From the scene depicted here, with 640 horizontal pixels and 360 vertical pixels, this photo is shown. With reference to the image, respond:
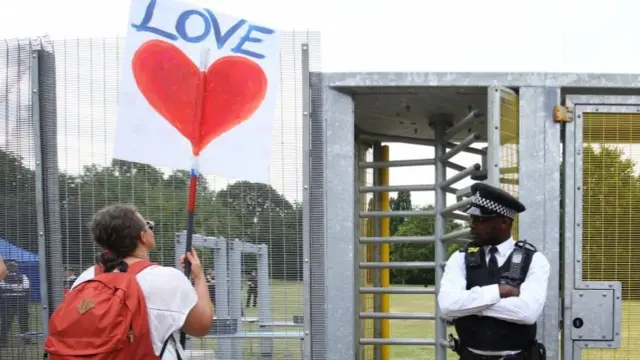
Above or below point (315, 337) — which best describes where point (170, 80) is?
above

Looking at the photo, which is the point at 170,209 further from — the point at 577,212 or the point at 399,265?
the point at 577,212

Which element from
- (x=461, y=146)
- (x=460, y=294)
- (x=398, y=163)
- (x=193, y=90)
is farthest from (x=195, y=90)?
(x=398, y=163)

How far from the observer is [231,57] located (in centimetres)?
420

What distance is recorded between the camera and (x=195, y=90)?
420 cm

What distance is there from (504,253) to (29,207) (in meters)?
3.03

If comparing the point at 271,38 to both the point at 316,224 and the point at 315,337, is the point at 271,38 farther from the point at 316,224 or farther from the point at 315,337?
the point at 315,337

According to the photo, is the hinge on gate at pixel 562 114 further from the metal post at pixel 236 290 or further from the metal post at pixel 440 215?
the metal post at pixel 236 290

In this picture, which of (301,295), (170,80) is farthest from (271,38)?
(301,295)

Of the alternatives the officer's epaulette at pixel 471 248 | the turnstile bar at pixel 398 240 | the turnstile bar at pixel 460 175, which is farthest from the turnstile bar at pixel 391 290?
the officer's epaulette at pixel 471 248

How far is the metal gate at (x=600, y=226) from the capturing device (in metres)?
4.64

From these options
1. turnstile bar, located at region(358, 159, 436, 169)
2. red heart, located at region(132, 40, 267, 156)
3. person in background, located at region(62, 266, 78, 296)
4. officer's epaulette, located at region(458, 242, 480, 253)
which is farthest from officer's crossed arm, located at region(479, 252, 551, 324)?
person in background, located at region(62, 266, 78, 296)

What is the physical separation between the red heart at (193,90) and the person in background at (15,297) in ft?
5.52

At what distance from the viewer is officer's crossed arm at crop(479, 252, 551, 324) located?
3834mm

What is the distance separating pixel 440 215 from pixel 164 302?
3324 millimetres
